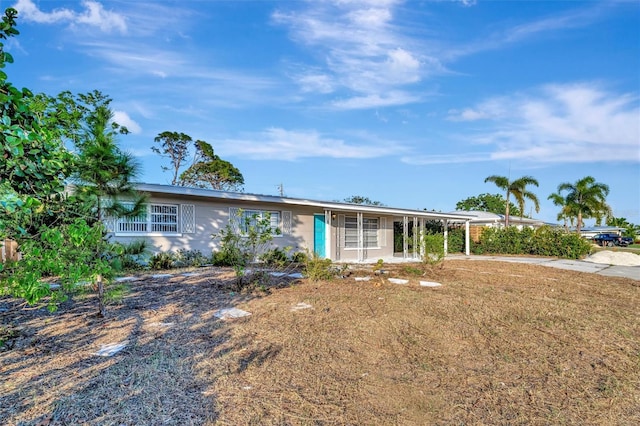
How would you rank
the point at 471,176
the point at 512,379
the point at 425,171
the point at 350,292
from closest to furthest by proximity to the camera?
1. the point at 512,379
2. the point at 350,292
3. the point at 425,171
4. the point at 471,176

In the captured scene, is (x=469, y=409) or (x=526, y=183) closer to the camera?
(x=469, y=409)

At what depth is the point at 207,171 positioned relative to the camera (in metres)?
28.9

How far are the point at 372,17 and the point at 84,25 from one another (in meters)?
7.26

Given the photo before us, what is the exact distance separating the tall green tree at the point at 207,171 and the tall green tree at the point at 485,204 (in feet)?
109

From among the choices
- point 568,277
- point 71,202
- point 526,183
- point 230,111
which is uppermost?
point 230,111

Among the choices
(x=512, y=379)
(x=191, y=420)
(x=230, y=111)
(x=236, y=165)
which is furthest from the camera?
(x=236, y=165)

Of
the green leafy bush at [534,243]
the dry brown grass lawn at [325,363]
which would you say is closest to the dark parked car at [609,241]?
the green leafy bush at [534,243]

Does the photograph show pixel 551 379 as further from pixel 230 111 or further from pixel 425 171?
pixel 425 171

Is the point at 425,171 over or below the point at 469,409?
over

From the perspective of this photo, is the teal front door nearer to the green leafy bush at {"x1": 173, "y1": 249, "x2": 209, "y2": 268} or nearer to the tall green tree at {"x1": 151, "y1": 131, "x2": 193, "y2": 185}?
the green leafy bush at {"x1": 173, "y1": 249, "x2": 209, "y2": 268}

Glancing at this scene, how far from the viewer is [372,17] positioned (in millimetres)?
8922

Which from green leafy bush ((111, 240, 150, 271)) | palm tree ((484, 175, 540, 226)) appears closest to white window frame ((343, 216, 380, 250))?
palm tree ((484, 175, 540, 226))

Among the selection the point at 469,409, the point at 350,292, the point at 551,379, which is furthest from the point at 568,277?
the point at 469,409

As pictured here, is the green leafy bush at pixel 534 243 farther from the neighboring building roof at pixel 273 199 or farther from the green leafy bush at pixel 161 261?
the green leafy bush at pixel 161 261
